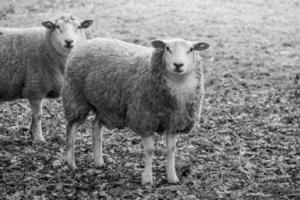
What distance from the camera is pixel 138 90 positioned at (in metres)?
6.70

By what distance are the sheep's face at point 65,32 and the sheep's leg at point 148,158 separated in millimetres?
2522

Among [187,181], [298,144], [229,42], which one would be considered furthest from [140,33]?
[187,181]

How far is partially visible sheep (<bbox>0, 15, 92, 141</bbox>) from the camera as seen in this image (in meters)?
8.62

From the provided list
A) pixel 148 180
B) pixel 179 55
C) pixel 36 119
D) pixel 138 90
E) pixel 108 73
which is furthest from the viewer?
pixel 36 119

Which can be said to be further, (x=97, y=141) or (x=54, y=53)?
(x=54, y=53)

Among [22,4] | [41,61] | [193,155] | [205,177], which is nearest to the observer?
[205,177]

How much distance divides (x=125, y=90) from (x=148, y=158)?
3.01 feet

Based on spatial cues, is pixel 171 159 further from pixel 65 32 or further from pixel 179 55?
pixel 65 32

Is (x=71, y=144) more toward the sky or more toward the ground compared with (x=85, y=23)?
more toward the ground

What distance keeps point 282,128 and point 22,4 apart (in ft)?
47.9

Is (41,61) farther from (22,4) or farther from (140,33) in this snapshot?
(22,4)

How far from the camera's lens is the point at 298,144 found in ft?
27.1

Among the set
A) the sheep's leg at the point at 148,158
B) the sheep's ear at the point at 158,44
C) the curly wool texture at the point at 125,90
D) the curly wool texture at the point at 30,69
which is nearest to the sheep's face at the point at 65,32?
the curly wool texture at the point at 30,69

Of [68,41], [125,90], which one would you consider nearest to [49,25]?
[68,41]
